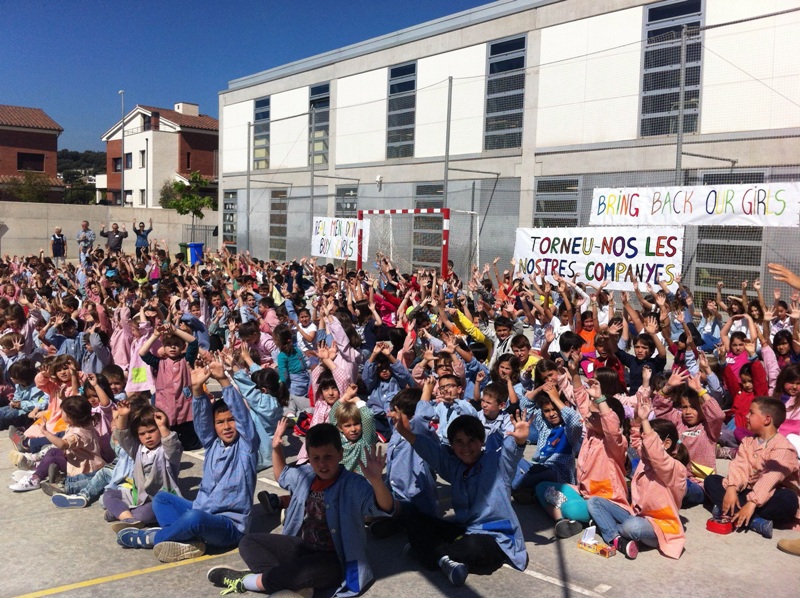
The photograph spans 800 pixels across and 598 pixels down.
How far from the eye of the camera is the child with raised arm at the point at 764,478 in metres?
5.45

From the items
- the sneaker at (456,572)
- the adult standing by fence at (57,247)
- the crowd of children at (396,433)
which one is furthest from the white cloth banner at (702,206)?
the adult standing by fence at (57,247)

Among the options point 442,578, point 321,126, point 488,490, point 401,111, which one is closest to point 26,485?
point 442,578

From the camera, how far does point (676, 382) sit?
5945mm

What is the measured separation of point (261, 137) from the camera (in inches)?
1128

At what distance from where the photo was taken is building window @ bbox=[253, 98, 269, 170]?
28.2 m

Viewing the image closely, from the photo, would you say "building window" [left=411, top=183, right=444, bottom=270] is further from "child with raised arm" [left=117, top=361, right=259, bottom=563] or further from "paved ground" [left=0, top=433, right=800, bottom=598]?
"child with raised arm" [left=117, top=361, right=259, bottom=563]

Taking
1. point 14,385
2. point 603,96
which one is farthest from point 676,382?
point 603,96

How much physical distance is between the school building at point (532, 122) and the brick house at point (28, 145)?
106ft

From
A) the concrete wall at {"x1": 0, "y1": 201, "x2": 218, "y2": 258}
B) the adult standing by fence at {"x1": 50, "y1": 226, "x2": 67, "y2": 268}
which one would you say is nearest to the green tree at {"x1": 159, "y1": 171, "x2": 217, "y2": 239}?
the concrete wall at {"x1": 0, "y1": 201, "x2": 218, "y2": 258}

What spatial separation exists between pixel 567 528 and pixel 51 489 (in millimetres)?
4209

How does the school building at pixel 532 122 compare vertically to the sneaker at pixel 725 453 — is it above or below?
above

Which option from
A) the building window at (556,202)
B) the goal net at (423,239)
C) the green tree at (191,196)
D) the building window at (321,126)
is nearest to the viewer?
the building window at (556,202)

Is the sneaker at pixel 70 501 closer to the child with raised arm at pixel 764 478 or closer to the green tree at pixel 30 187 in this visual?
the child with raised arm at pixel 764 478

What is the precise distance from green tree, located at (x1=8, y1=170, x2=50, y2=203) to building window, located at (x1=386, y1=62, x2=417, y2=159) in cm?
3440
